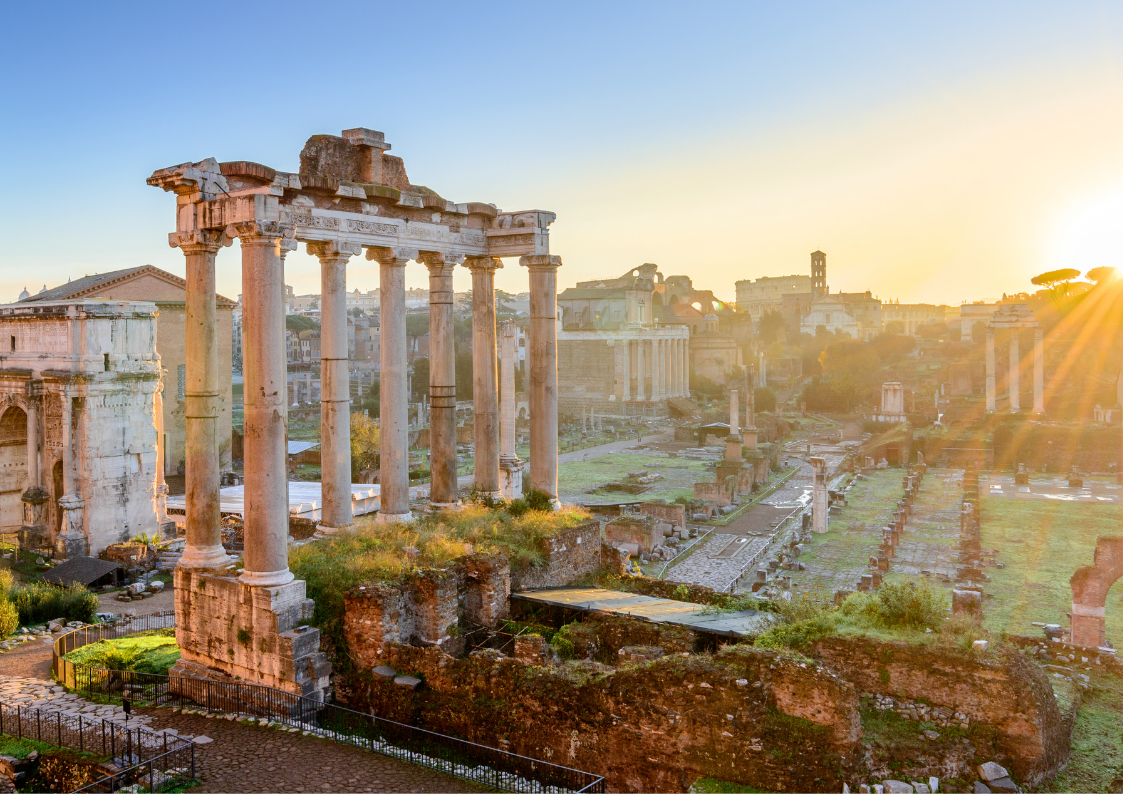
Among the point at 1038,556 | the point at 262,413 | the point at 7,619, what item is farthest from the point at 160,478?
the point at 1038,556

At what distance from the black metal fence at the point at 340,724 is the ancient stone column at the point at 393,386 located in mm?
3315

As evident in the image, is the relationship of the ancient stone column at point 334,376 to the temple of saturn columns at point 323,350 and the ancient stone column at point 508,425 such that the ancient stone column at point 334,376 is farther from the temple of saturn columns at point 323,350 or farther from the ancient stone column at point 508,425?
the ancient stone column at point 508,425

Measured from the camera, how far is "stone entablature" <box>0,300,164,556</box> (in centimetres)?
2223

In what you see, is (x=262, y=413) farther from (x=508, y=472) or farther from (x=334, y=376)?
Result: (x=508, y=472)

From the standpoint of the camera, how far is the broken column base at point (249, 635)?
31.9ft

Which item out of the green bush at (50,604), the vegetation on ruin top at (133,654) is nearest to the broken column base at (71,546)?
the green bush at (50,604)

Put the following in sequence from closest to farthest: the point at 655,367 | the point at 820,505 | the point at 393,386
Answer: the point at 393,386
the point at 820,505
the point at 655,367

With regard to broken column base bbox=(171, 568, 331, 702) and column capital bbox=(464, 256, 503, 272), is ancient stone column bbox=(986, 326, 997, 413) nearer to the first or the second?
column capital bbox=(464, 256, 503, 272)

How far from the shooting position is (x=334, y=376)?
11.7 meters

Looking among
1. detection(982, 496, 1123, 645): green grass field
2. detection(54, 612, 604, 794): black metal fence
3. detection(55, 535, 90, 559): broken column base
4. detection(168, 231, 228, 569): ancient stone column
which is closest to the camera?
detection(54, 612, 604, 794): black metal fence

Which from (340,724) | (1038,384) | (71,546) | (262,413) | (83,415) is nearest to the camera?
(340,724)

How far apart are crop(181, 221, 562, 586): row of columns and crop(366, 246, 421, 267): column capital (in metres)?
0.02

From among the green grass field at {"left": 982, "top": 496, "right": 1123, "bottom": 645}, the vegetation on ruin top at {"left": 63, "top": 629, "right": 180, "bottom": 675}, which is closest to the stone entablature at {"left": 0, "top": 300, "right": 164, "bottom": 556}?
the vegetation on ruin top at {"left": 63, "top": 629, "right": 180, "bottom": 675}

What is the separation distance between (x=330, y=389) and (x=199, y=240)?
2.53 metres
